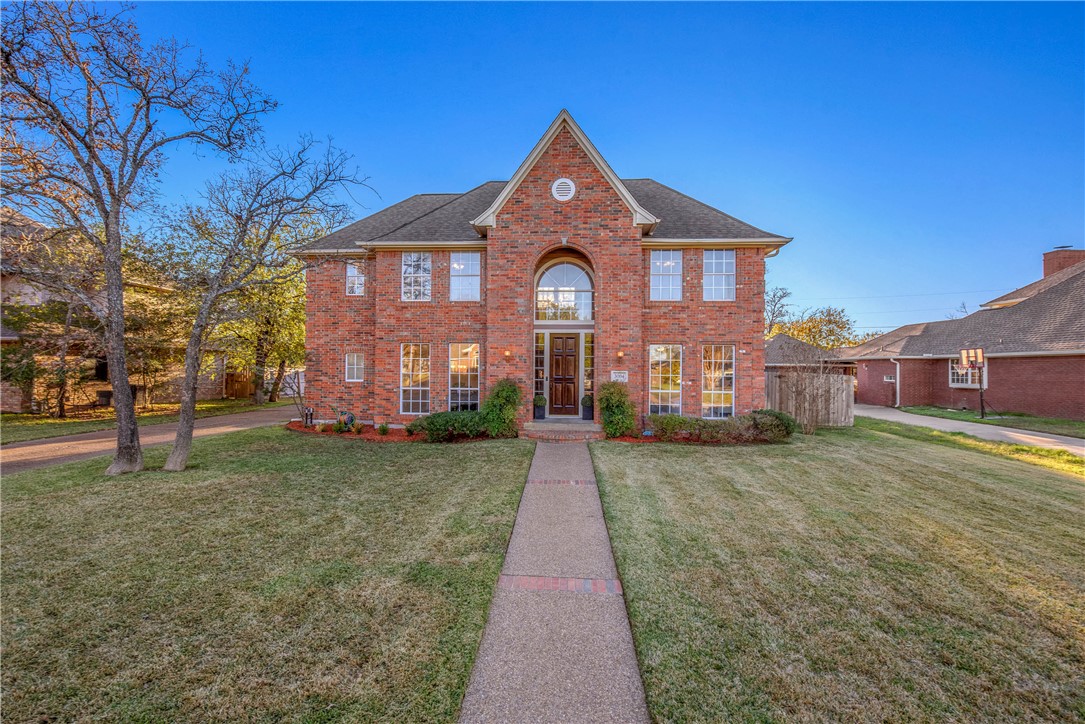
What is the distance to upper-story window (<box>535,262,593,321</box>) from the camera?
38.1 ft

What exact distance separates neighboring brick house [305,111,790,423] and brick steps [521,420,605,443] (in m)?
0.65

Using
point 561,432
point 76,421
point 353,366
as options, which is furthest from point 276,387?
point 561,432

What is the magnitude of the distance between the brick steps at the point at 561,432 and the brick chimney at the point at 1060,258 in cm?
3217

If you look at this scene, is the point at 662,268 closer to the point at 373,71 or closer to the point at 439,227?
the point at 439,227

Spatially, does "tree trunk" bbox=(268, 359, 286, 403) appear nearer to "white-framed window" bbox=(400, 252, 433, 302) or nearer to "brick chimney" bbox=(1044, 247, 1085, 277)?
"white-framed window" bbox=(400, 252, 433, 302)

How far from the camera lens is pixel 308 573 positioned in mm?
3703

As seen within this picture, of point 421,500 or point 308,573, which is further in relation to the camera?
point 421,500

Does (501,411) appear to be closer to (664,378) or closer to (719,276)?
(664,378)

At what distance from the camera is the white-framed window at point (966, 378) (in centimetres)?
1768

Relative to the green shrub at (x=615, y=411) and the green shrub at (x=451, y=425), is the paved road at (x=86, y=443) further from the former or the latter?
the green shrub at (x=615, y=411)

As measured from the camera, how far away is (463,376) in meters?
11.7

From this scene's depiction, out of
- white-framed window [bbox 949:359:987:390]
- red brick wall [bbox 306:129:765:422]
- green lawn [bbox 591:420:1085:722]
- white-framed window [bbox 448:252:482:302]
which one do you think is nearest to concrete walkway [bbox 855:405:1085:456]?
white-framed window [bbox 949:359:987:390]

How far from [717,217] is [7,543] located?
50.0 feet

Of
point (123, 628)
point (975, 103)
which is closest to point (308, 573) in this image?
point (123, 628)
